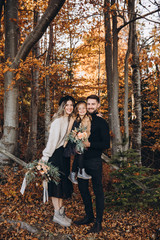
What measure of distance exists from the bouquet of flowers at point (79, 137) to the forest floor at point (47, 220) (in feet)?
5.27

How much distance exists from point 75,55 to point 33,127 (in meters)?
5.12

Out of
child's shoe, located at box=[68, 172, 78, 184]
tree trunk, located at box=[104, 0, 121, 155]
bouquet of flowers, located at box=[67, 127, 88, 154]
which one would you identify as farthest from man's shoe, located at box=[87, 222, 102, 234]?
tree trunk, located at box=[104, 0, 121, 155]

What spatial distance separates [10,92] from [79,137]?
3.48m

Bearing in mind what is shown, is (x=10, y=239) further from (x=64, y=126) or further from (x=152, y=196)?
(x=152, y=196)

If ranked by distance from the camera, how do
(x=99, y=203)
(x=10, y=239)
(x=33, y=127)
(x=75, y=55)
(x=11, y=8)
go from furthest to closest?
1. (x=75, y=55)
2. (x=33, y=127)
3. (x=11, y=8)
4. (x=99, y=203)
5. (x=10, y=239)

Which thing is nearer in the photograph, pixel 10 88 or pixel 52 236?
pixel 52 236

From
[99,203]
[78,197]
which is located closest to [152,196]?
[99,203]

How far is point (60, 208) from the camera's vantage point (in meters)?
3.89

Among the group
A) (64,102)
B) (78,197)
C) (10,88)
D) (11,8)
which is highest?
(11,8)

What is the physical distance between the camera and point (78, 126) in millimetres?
3744

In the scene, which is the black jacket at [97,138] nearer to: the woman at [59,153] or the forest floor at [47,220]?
the woman at [59,153]

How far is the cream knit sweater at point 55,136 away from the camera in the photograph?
11.9 feet

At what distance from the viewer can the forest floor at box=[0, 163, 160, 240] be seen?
363 cm

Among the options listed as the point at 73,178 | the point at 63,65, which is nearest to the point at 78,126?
the point at 73,178
